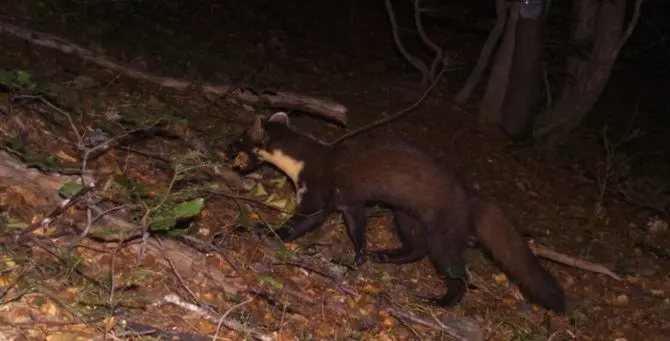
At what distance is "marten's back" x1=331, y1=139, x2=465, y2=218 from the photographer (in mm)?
5908

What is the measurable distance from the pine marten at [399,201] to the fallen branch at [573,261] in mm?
932

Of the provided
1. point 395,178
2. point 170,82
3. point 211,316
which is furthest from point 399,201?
point 170,82

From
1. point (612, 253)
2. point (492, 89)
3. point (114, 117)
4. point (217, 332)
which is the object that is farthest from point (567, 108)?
point (217, 332)

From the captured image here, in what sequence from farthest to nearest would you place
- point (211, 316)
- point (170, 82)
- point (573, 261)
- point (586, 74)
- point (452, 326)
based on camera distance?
point (586, 74) < point (170, 82) < point (573, 261) < point (452, 326) < point (211, 316)

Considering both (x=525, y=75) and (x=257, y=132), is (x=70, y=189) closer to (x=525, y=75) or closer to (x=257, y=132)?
(x=257, y=132)

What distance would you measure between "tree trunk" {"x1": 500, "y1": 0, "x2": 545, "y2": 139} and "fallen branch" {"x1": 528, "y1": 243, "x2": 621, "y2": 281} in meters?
3.35

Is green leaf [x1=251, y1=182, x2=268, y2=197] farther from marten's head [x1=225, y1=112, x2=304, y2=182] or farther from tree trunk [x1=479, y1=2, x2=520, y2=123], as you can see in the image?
tree trunk [x1=479, y1=2, x2=520, y2=123]

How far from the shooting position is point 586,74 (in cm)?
1008

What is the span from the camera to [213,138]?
6789mm

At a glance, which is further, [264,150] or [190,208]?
[264,150]

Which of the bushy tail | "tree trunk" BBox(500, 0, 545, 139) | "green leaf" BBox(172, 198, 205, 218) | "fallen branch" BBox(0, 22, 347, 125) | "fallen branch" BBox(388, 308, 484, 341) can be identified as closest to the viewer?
"green leaf" BBox(172, 198, 205, 218)

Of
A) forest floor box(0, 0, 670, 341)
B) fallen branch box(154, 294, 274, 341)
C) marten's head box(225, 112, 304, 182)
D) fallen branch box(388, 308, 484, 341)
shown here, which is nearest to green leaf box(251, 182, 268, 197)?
forest floor box(0, 0, 670, 341)

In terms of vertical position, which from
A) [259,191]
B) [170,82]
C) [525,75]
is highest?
[170,82]

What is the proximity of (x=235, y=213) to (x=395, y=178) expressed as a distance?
137 centimetres
